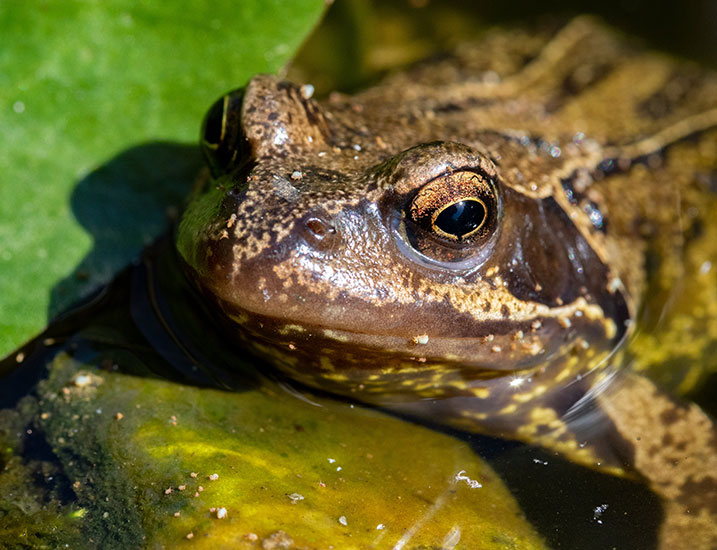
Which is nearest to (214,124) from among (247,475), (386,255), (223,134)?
(223,134)

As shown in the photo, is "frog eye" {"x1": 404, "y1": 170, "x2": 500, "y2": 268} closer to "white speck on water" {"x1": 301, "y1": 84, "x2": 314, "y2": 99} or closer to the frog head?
the frog head

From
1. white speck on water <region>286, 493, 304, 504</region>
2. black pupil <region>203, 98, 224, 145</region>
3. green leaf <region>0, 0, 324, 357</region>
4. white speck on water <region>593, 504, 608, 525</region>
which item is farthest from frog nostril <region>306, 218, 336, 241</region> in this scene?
white speck on water <region>593, 504, 608, 525</region>

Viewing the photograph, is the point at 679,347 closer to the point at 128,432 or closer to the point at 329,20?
the point at 128,432

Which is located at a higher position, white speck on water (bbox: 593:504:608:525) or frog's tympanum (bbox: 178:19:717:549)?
frog's tympanum (bbox: 178:19:717:549)

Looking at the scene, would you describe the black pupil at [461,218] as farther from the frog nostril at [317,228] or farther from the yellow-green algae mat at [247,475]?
the yellow-green algae mat at [247,475]

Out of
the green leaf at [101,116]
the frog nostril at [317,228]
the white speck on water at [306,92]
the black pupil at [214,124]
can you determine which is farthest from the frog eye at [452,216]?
the green leaf at [101,116]

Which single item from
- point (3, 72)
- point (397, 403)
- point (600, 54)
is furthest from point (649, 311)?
point (3, 72)

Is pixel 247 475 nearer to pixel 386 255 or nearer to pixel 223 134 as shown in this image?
pixel 386 255

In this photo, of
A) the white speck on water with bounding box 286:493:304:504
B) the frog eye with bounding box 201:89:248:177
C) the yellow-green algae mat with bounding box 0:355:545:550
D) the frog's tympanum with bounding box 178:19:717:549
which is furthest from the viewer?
the frog eye with bounding box 201:89:248:177
